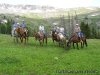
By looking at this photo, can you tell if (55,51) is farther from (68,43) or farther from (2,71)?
(2,71)

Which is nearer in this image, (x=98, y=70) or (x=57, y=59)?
(x=98, y=70)

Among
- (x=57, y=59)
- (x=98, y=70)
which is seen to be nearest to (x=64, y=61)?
(x=57, y=59)

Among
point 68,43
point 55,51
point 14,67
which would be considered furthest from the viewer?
point 68,43

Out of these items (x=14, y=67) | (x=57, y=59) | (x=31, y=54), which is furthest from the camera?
(x=31, y=54)

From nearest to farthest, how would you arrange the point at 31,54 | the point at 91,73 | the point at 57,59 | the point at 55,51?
the point at 91,73
the point at 57,59
the point at 31,54
the point at 55,51

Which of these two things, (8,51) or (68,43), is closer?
(8,51)

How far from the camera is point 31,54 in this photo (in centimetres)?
3453

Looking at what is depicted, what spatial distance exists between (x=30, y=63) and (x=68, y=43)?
14.7m

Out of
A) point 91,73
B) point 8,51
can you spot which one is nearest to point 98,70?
point 91,73

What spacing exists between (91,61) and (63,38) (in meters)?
14.4

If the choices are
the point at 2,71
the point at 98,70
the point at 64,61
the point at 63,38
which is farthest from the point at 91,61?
the point at 63,38

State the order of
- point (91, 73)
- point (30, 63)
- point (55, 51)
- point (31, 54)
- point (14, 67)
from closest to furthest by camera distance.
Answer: point (91, 73), point (14, 67), point (30, 63), point (31, 54), point (55, 51)

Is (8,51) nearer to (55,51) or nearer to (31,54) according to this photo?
(31,54)

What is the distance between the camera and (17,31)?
152 feet
